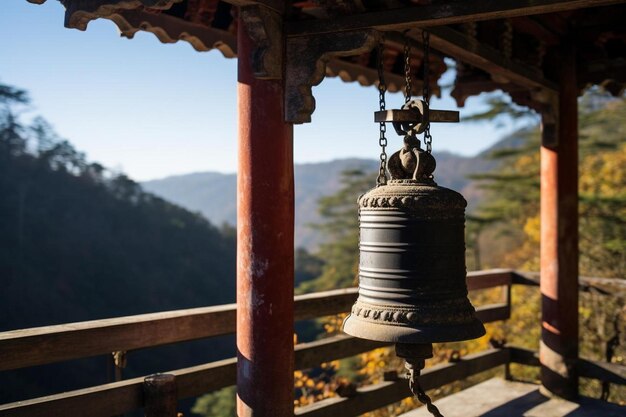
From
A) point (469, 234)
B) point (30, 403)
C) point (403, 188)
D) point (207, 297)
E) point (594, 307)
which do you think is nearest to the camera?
point (403, 188)

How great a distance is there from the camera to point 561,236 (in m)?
6.72

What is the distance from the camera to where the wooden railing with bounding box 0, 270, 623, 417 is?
3479 mm

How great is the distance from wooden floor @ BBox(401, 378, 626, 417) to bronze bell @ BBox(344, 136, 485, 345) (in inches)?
117

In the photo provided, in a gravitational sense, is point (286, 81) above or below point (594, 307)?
above

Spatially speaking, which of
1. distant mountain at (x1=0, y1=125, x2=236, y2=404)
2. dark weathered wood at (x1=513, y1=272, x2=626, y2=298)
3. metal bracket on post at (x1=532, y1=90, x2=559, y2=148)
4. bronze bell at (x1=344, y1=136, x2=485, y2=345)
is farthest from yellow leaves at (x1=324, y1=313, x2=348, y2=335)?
distant mountain at (x1=0, y1=125, x2=236, y2=404)

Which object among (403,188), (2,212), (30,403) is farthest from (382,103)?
(2,212)

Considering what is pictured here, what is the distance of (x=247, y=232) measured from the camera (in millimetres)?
4012

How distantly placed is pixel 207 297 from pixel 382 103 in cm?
4049

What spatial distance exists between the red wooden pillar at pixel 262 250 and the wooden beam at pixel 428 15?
39 cm

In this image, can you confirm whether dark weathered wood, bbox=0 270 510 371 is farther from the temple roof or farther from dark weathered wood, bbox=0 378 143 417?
the temple roof

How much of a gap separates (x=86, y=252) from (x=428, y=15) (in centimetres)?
3882

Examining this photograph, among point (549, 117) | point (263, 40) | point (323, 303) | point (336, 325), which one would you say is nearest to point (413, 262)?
point (263, 40)

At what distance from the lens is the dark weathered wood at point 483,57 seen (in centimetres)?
453

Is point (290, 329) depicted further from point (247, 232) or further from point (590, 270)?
point (590, 270)
